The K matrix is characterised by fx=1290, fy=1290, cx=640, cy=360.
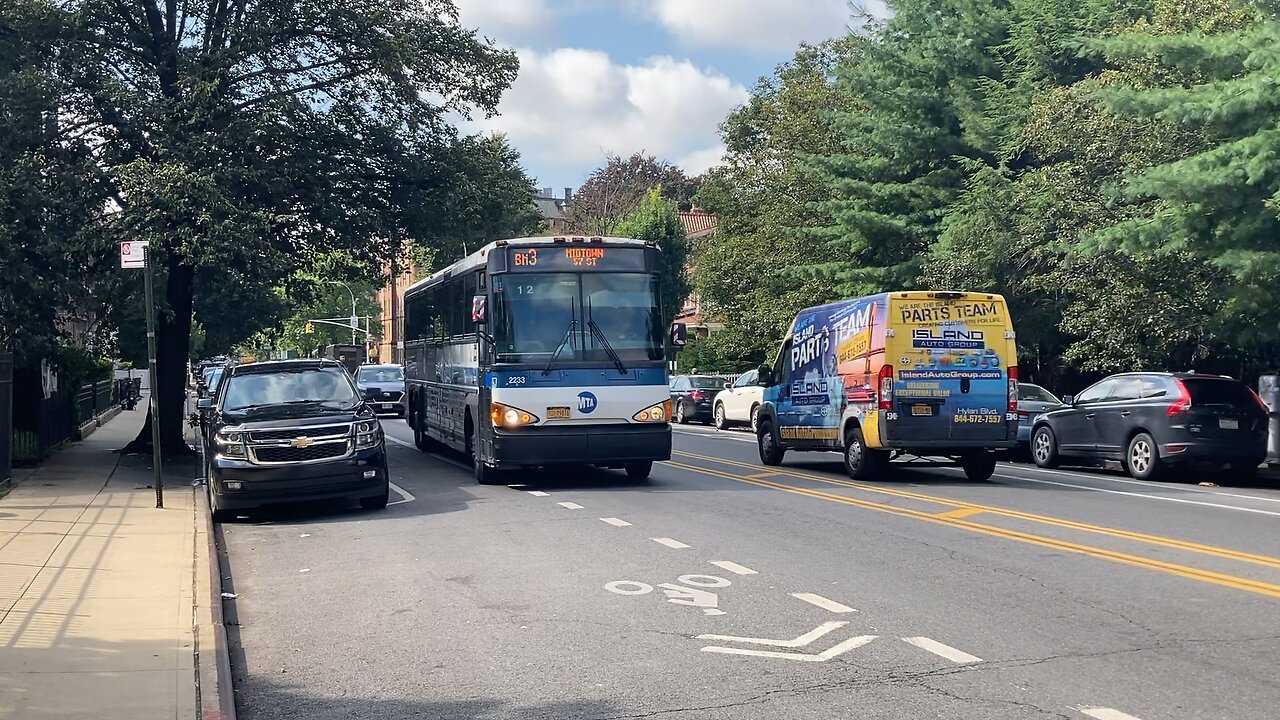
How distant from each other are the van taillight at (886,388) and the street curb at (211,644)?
8847mm

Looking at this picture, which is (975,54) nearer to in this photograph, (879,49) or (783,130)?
(879,49)

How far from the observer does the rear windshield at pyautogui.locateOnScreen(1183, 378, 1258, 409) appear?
1920 cm

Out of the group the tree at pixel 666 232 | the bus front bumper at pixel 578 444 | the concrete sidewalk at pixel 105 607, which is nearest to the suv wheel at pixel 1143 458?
the bus front bumper at pixel 578 444

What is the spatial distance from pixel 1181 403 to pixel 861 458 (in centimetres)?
524

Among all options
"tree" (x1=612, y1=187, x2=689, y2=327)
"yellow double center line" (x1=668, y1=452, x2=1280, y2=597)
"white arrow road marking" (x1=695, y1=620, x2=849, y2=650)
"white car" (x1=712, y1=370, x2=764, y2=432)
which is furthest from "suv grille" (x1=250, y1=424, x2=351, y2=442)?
"tree" (x1=612, y1=187, x2=689, y2=327)

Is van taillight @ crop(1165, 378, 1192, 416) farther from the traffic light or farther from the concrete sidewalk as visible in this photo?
the concrete sidewalk

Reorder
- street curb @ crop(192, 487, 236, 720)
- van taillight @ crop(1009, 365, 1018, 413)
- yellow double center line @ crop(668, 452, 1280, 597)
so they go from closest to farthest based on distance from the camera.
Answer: street curb @ crop(192, 487, 236, 720)
yellow double center line @ crop(668, 452, 1280, 597)
van taillight @ crop(1009, 365, 1018, 413)

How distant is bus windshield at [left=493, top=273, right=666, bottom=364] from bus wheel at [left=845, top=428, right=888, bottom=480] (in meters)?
3.11

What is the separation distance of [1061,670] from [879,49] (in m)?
28.8

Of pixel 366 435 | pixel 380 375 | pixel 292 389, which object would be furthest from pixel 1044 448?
pixel 380 375

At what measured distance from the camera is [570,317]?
55.1 feet

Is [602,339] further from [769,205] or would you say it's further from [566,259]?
[769,205]

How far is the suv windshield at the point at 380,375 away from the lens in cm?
4125

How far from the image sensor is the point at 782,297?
133 ft
